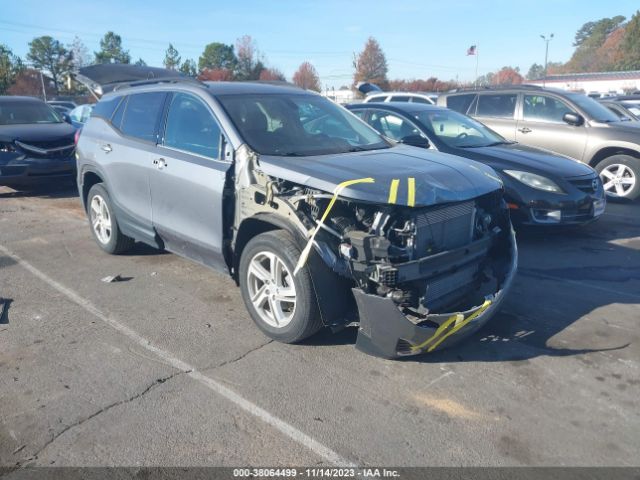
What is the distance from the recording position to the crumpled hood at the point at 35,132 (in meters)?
9.55

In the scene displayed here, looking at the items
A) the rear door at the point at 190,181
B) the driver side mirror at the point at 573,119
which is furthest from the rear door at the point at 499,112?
the rear door at the point at 190,181

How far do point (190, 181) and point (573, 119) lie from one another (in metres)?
7.15

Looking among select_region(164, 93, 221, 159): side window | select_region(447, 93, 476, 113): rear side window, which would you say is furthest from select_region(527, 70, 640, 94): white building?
select_region(164, 93, 221, 159): side window

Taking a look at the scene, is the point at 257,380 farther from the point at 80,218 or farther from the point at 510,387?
the point at 80,218

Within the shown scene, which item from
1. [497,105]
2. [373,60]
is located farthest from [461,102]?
[373,60]

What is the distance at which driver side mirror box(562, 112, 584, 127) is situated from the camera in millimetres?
9070

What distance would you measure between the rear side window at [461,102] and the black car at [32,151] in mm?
7218

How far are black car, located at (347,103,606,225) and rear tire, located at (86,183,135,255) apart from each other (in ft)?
11.0

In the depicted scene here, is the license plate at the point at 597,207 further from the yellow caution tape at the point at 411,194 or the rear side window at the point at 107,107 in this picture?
the rear side window at the point at 107,107

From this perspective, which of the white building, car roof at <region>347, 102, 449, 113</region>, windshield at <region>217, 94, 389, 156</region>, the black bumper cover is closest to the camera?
the black bumper cover

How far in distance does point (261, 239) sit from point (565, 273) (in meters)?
3.45

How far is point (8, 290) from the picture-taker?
5273 millimetres

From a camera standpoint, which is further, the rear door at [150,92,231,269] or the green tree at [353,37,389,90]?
the green tree at [353,37,389,90]

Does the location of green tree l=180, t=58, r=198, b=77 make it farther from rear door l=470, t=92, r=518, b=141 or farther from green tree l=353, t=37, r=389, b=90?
rear door l=470, t=92, r=518, b=141
